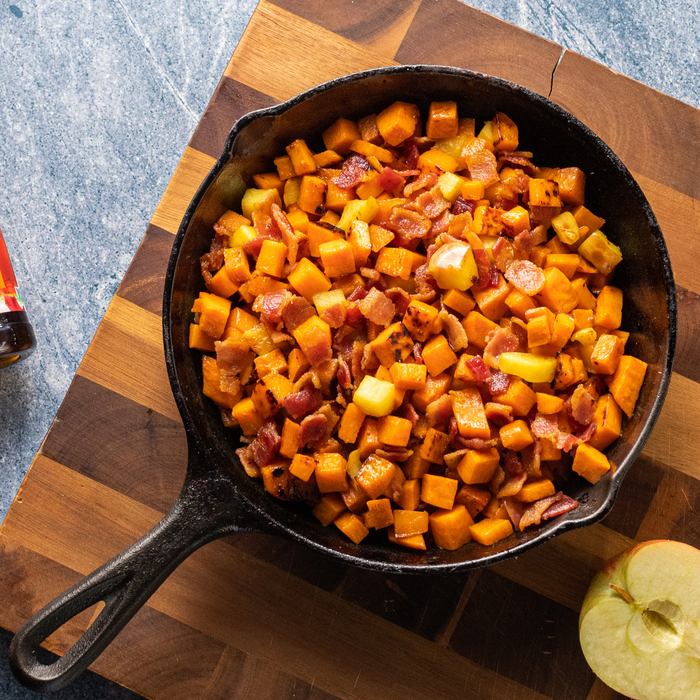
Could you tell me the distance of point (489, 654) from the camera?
6.93ft

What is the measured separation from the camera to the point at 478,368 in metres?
1.73

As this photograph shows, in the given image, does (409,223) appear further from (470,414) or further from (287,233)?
(470,414)

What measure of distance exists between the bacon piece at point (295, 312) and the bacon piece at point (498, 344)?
1.67 ft

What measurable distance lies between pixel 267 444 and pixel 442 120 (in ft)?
3.62

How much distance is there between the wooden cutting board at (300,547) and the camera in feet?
6.89

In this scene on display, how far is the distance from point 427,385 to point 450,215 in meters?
0.50

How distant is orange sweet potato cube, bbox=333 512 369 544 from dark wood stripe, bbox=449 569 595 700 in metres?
0.55

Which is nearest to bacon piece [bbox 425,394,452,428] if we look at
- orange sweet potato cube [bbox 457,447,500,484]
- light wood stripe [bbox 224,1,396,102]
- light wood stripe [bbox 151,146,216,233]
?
orange sweet potato cube [bbox 457,447,500,484]

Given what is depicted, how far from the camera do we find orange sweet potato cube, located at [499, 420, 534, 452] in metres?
1.74

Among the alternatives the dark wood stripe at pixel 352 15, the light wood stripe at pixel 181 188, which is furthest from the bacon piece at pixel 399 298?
the dark wood stripe at pixel 352 15

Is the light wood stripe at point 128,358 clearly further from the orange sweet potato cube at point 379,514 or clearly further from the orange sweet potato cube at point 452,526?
the orange sweet potato cube at point 452,526

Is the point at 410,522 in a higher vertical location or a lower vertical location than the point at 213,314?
lower

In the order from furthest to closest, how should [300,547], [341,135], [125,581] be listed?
[300,547]
[341,135]
[125,581]

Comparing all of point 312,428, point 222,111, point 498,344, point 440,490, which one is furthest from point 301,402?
Answer: point 222,111
